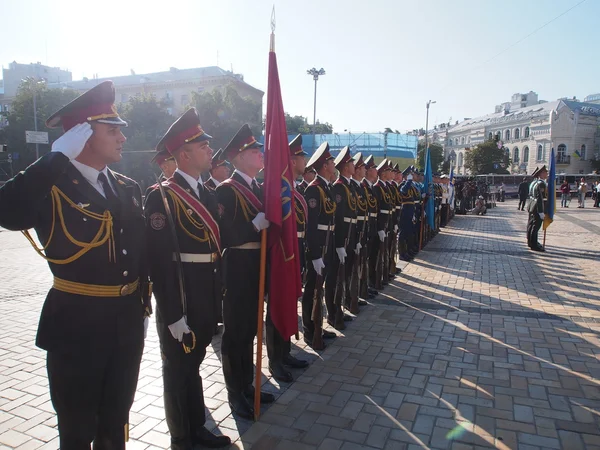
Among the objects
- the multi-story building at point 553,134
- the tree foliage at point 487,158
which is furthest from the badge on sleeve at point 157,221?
the multi-story building at point 553,134

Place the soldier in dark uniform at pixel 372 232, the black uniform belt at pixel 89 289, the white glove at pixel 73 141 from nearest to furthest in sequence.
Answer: the white glove at pixel 73 141
the black uniform belt at pixel 89 289
the soldier in dark uniform at pixel 372 232

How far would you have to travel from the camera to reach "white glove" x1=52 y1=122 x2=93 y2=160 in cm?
222

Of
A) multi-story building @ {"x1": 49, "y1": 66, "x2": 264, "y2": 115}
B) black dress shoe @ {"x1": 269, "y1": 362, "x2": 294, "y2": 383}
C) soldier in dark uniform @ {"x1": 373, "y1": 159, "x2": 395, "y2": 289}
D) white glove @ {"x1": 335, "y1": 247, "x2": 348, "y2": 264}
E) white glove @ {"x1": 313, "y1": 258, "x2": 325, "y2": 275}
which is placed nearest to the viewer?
black dress shoe @ {"x1": 269, "y1": 362, "x2": 294, "y2": 383}

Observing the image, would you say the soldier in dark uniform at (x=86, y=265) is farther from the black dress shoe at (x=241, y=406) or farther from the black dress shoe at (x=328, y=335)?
the black dress shoe at (x=328, y=335)

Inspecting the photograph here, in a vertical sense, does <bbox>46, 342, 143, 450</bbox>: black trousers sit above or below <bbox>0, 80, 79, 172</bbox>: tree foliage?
below

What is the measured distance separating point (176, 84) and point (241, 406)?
64.8 m

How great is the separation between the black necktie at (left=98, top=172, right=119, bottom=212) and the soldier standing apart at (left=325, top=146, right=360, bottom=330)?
334 centimetres

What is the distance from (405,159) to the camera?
124 feet

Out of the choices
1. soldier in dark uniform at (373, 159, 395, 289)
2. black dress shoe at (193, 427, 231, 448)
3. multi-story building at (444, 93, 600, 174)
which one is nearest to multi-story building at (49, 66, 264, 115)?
multi-story building at (444, 93, 600, 174)

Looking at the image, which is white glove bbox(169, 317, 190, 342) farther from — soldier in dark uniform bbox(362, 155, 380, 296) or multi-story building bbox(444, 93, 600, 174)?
multi-story building bbox(444, 93, 600, 174)

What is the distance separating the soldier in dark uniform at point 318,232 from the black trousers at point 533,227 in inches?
326

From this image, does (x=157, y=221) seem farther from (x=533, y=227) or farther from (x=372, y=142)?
(x=372, y=142)

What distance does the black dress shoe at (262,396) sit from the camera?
3850 mm

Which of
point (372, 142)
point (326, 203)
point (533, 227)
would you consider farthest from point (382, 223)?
point (372, 142)
